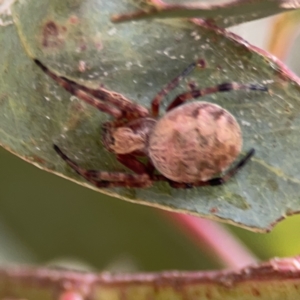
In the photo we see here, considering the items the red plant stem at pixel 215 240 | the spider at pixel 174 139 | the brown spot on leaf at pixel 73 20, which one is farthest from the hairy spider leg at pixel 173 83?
the red plant stem at pixel 215 240

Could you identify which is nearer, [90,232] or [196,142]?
[196,142]

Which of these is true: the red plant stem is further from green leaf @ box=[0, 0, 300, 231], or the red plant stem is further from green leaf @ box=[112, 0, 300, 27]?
green leaf @ box=[112, 0, 300, 27]

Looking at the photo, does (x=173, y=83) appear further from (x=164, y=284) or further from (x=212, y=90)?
(x=164, y=284)

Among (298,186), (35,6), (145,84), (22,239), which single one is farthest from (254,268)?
(22,239)

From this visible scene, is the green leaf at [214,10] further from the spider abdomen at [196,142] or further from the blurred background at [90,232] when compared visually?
the blurred background at [90,232]

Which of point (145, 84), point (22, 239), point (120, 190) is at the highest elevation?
point (145, 84)

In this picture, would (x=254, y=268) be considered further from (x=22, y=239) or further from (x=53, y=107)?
(x=22, y=239)

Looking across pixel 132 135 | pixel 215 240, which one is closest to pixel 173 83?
pixel 132 135

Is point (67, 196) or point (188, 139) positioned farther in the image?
point (67, 196)
